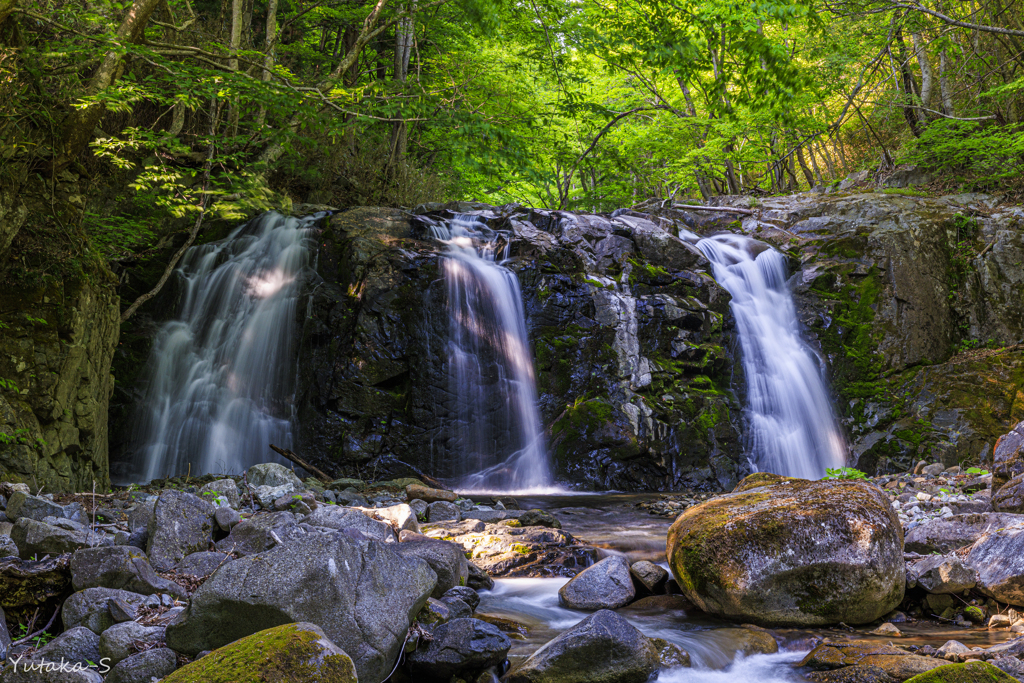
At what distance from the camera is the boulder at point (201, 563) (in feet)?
12.5

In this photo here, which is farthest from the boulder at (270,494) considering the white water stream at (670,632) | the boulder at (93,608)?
the boulder at (93,608)

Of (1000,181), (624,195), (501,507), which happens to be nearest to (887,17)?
(1000,181)

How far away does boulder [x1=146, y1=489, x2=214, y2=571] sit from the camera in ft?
12.9

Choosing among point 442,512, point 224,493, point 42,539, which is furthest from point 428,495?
point 42,539

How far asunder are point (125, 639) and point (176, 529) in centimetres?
117

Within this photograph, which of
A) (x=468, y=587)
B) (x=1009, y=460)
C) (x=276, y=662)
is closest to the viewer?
(x=276, y=662)

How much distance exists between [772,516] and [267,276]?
939cm

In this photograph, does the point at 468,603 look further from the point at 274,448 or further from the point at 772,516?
the point at 274,448

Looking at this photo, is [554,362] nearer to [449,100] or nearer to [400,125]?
[449,100]

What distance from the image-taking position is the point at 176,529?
4070 mm

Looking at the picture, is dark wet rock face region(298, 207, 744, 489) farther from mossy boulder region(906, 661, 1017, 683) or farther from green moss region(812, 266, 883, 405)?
mossy boulder region(906, 661, 1017, 683)

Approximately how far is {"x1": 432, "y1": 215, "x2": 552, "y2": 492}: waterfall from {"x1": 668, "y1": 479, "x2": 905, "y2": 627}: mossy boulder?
18.4 ft

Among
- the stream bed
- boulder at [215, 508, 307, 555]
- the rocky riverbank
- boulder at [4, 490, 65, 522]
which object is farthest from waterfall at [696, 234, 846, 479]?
boulder at [4, 490, 65, 522]

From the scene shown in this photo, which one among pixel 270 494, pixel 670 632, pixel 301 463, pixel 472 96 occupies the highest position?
pixel 472 96
